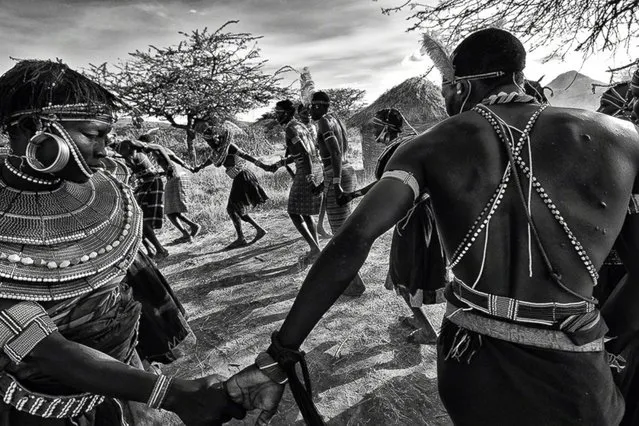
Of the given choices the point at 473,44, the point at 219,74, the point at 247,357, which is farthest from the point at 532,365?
the point at 219,74

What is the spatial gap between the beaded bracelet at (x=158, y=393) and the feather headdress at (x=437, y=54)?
4.95 ft

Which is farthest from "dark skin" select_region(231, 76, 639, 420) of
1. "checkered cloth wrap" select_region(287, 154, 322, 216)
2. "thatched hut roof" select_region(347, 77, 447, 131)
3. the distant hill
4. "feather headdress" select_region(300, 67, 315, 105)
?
"thatched hut roof" select_region(347, 77, 447, 131)

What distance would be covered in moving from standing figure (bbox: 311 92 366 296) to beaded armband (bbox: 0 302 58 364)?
344 cm

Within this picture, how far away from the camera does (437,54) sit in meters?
2.05

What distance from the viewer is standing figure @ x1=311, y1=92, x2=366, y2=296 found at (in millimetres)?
4668

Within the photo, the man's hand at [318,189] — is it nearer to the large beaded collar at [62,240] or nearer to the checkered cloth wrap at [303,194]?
the checkered cloth wrap at [303,194]

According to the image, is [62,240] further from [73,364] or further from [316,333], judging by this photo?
[316,333]

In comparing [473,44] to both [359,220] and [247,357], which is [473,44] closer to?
[359,220]

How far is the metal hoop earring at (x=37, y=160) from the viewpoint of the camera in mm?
1374

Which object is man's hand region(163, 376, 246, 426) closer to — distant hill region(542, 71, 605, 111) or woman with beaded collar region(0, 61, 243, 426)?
woman with beaded collar region(0, 61, 243, 426)

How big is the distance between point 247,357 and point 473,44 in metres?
3.01

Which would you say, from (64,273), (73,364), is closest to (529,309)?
(73,364)

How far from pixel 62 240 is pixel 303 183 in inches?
157

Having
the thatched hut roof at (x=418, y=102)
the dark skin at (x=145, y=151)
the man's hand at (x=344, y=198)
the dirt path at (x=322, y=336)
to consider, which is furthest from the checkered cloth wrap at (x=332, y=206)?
the thatched hut roof at (x=418, y=102)
